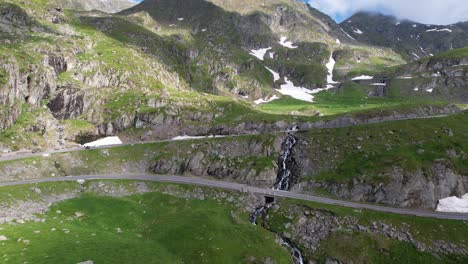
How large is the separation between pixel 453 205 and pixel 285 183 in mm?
40259

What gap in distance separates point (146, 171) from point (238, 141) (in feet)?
100

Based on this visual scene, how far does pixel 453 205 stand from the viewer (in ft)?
251

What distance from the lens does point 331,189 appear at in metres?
83.8

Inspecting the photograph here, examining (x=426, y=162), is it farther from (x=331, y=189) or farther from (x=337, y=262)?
(x=337, y=262)

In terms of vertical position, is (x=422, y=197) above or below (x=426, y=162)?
below

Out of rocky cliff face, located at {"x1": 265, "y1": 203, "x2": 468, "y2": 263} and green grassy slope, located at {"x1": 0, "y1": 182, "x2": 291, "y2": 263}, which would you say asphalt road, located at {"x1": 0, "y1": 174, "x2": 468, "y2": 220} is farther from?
green grassy slope, located at {"x1": 0, "y1": 182, "x2": 291, "y2": 263}

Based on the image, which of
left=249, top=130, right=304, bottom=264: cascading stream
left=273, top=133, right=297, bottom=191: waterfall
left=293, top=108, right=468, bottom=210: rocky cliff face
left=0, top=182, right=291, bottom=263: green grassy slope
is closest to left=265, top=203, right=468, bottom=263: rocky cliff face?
left=249, top=130, right=304, bottom=264: cascading stream

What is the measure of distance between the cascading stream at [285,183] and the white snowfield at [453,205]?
36.6 metres

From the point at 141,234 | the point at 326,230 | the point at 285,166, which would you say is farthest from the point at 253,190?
the point at 141,234

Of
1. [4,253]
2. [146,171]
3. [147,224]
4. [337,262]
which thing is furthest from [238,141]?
[4,253]

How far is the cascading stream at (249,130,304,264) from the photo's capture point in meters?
62.8

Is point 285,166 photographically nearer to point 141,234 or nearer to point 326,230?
point 326,230

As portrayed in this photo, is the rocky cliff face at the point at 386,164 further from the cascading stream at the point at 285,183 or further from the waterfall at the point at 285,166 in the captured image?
the cascading stream at the point at 285,183

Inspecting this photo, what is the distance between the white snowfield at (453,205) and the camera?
74875 mm
